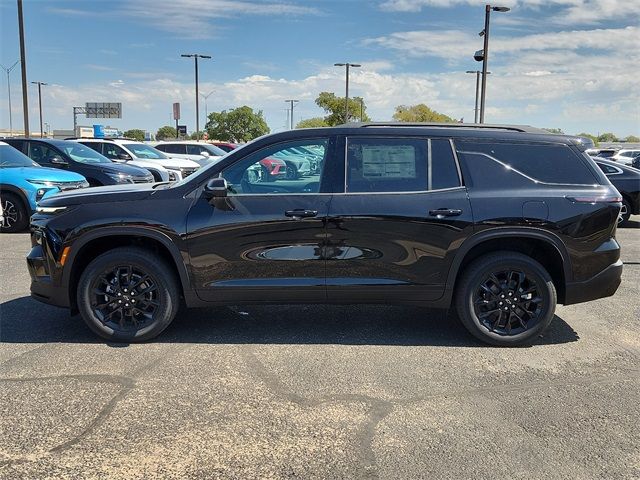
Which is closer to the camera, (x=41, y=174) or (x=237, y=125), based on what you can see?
(x=41, y=174)

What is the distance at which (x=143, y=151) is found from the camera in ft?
58.7

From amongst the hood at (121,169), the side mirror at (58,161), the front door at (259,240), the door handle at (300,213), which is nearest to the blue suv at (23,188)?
the side mirror at (58,161)

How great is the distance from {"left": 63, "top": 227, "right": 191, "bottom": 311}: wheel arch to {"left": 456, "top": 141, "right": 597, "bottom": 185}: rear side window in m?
2.48

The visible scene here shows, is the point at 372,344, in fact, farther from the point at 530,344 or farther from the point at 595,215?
the point at 595,215

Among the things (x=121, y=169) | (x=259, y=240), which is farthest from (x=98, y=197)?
(x=121, y=169)

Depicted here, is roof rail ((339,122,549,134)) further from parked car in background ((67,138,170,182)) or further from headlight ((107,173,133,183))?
parked car in background ((67,138,170,182))

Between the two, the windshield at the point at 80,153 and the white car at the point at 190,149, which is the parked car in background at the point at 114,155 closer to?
the windshield at the point at 80,153

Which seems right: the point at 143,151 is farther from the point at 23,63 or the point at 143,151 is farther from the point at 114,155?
the point at 23,63

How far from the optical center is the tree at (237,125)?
3403 inches

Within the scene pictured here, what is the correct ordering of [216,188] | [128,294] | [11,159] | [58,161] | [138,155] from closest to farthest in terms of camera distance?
[216,188], [128,294], [11,159], [58,161], [138,155]

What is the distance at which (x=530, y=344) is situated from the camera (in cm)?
477

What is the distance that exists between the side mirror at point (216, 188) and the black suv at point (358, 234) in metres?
0.02

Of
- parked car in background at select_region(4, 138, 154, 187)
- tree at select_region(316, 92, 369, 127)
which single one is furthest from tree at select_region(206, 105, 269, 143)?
parked car in background at select_region(4, 138, 154, 187)

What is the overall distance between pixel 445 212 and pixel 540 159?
3.09 ft
